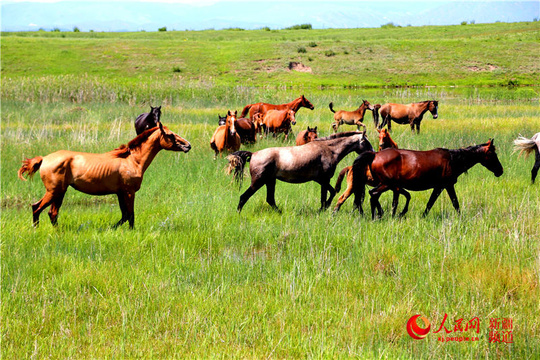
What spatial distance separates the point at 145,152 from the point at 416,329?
14.8 feet

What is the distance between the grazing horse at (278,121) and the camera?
1666 centimetres

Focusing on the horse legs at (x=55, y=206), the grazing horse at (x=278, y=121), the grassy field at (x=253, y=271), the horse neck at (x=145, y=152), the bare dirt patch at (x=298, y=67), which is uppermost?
the bare dirt patch at (x=298, y=67)

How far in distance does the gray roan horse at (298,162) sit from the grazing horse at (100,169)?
5.36ft

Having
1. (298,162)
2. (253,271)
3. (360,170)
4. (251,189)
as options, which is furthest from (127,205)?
(360,170)

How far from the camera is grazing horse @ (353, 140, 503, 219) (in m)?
8.05

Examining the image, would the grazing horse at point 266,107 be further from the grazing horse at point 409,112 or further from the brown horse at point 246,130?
the grazing horse at point 409,112

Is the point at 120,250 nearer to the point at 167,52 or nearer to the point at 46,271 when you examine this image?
the point at 46,271

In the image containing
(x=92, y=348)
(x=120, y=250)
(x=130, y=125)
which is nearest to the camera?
(x=92, y=348)

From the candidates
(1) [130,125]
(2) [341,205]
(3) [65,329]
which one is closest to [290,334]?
(3) [65,329]

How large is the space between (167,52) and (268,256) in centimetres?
6068

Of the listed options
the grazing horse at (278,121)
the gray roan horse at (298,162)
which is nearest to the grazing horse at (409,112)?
the grazing horse at (278,121)

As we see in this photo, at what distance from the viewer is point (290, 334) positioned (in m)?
4.66

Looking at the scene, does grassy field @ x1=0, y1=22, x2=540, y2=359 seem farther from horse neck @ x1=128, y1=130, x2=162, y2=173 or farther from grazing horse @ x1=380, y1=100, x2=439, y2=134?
grazing horse @ x1=380, y1=100, x2=439, y2=134

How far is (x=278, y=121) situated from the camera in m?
16.8
